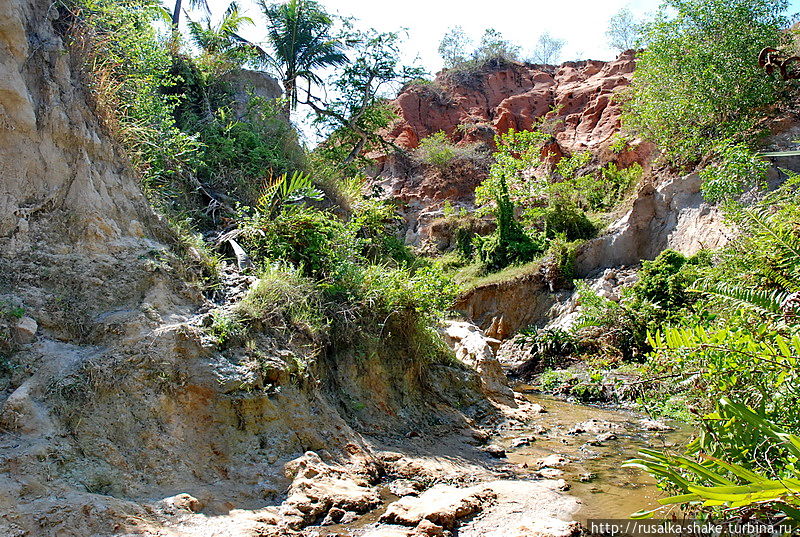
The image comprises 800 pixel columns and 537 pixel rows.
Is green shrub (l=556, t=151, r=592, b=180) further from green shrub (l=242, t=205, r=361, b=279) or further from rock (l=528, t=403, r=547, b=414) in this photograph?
green shrub (l=242, t=205, r=361, b=279)

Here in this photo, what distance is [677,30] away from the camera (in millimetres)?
15664

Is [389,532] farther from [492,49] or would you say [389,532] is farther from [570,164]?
[492,49]

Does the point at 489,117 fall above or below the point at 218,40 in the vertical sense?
above

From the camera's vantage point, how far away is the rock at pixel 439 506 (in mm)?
3996

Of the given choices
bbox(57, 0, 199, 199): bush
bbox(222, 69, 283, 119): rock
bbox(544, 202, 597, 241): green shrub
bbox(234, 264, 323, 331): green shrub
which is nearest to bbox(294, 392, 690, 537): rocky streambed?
bbox(234, 264, 323, 331): green shrub

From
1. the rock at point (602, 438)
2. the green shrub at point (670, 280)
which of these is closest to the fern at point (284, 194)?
the rock at point (602, 438)

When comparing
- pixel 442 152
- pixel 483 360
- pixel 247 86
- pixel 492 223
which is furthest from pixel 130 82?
pixel 442 152

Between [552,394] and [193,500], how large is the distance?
27.8 ft

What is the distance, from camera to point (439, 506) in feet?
13.6

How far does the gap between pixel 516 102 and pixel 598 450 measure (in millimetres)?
26755

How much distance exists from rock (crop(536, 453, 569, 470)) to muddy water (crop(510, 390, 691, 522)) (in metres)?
0.06

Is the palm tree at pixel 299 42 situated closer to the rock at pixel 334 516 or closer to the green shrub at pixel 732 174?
the green shrub at pixel 732 174

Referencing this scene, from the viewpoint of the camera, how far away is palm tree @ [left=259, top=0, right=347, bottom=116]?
16.4 meters

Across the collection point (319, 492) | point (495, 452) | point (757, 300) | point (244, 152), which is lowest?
point (495, 452)
